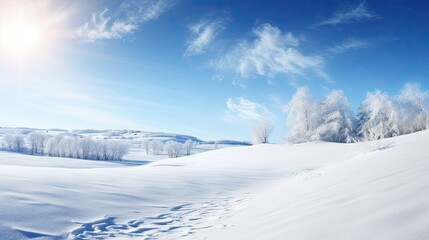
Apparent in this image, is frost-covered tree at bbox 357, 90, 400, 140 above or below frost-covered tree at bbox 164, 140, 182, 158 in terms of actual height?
above

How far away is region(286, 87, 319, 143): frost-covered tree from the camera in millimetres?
34906

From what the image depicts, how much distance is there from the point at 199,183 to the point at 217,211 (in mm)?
4331

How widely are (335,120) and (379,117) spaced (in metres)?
4.77

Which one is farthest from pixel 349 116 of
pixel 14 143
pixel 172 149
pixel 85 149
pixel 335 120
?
pixel 14 143

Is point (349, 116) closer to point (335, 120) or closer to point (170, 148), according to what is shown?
point (335, 120)

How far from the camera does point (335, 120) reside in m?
33.9

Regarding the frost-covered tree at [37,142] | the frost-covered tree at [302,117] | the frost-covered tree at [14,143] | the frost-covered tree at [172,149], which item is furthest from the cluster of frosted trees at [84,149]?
the frost-covered tree at [302,117]

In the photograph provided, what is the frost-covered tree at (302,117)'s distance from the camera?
34906 mm

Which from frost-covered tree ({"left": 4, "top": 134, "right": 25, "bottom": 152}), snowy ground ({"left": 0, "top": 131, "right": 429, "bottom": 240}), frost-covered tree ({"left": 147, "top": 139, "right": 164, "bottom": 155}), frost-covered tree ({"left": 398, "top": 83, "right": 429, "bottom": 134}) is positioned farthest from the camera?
frost-covered tree ({"left": 147, "top": 139, "right": 164, "bottom": 155})

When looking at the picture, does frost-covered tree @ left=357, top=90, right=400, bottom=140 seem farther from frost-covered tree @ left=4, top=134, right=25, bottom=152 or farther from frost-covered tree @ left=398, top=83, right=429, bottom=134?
frost-covered tree @ left=4, top=134, right=25, bottom=152

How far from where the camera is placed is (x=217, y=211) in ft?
20.2

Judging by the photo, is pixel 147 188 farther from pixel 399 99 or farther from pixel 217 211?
pixel 399 99

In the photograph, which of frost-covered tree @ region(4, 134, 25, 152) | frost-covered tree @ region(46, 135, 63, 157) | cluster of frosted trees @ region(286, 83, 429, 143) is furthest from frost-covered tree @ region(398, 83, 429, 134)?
frost-covered tree @ region(4, 134, 25, 152)

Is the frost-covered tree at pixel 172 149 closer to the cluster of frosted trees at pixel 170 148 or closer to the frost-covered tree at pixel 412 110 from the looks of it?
the cluster of frosted trees at pixel 170 148
